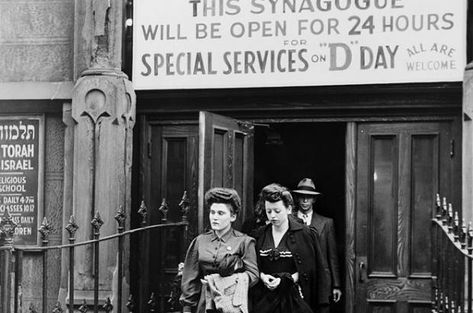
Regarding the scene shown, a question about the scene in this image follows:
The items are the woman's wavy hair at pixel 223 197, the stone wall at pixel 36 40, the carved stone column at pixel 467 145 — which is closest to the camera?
the woman's wavy hair at pixel 223 197

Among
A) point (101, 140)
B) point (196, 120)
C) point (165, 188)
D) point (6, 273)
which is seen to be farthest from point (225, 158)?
point (6, 273)

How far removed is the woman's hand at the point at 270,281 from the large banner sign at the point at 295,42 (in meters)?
2.73

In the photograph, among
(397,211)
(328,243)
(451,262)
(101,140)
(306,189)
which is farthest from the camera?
(306,189)

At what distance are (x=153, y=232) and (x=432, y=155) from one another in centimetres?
311

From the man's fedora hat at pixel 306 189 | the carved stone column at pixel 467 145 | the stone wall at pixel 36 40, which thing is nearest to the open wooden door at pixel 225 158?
the man's fedora hat at pixel 306 189

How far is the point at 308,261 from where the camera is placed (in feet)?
26.9

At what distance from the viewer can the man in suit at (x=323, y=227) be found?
10.2m

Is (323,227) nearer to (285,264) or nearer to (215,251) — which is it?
(285,264)

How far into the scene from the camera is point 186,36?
10.2 m

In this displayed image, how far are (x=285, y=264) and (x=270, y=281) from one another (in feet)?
0.71

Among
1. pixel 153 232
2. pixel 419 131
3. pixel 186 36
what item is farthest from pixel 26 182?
pixel 419 131

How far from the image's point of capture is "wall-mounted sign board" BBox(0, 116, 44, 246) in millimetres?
10508

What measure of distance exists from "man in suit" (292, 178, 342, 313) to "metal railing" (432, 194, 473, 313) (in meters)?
1.35

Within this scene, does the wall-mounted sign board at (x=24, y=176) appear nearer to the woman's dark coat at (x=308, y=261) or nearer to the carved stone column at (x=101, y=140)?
the carved stone column at (x=101, y=140)
